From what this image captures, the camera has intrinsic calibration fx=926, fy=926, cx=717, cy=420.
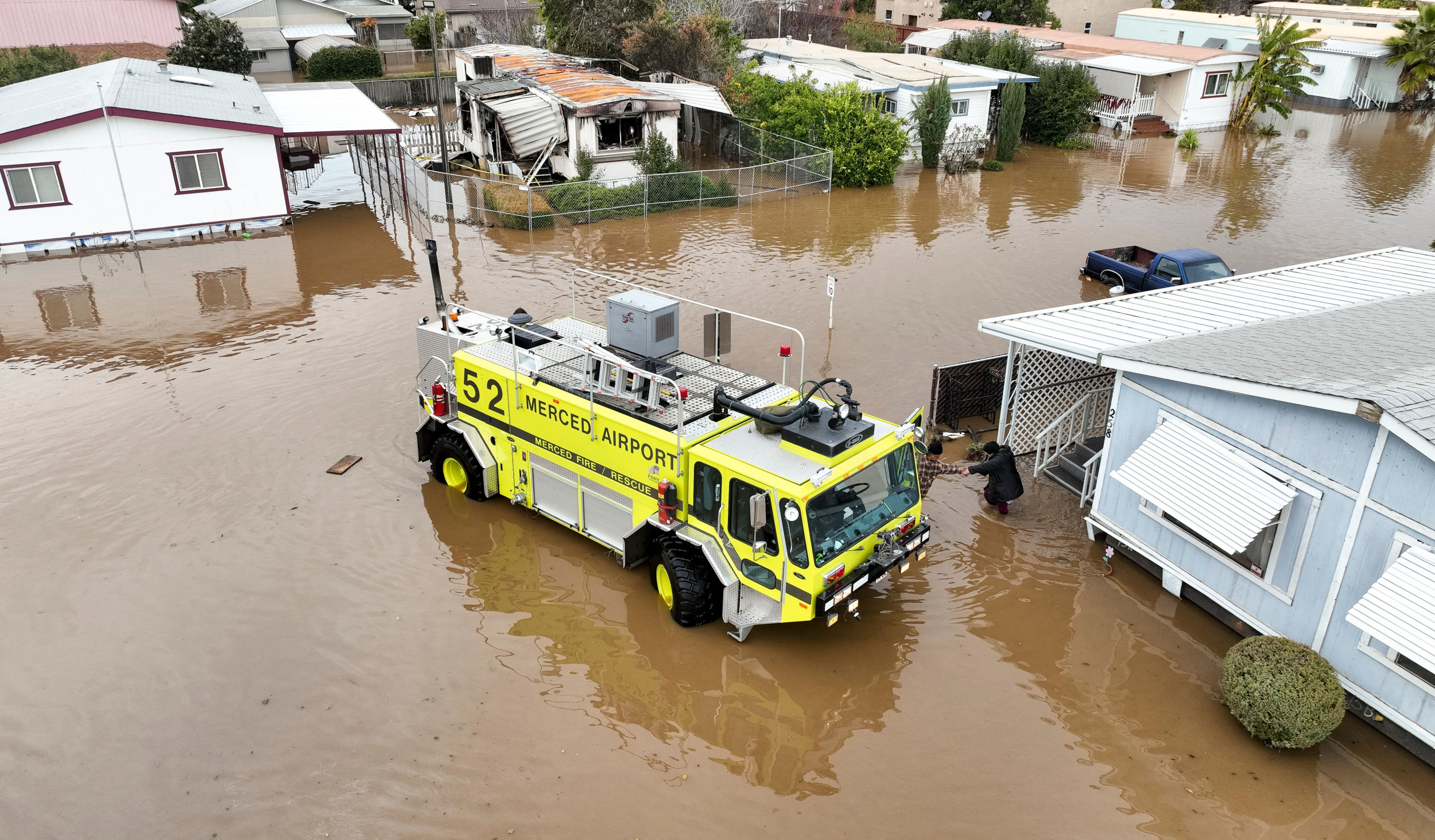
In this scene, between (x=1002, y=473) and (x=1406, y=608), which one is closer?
(x=1406, y=608)

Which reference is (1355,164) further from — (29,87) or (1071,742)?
(29,87)

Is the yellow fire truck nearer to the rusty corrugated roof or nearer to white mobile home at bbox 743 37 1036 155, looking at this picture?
the rusty corrugated roof

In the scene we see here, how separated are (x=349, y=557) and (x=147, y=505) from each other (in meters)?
3.64

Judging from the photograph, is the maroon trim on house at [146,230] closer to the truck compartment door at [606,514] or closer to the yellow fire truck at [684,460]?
the yellow fire truck at [684,460]

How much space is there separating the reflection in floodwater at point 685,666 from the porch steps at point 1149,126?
38.0m

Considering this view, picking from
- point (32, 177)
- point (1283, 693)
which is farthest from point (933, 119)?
point (1283, 693)

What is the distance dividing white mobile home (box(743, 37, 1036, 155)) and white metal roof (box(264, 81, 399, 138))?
1644 centimetres

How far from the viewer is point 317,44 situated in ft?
184

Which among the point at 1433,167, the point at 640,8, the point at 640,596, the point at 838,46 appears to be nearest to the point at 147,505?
the point at 640,596

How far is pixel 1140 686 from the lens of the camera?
1071 centimetres

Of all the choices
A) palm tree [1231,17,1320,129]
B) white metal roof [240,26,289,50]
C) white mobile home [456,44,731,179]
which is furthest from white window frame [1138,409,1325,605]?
white metal roof [240,26,289,50]

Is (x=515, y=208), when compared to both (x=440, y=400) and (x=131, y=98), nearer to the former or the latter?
(x=131, y=98)

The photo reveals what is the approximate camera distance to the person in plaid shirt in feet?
39.1

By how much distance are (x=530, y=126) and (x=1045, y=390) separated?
73.8 feet
